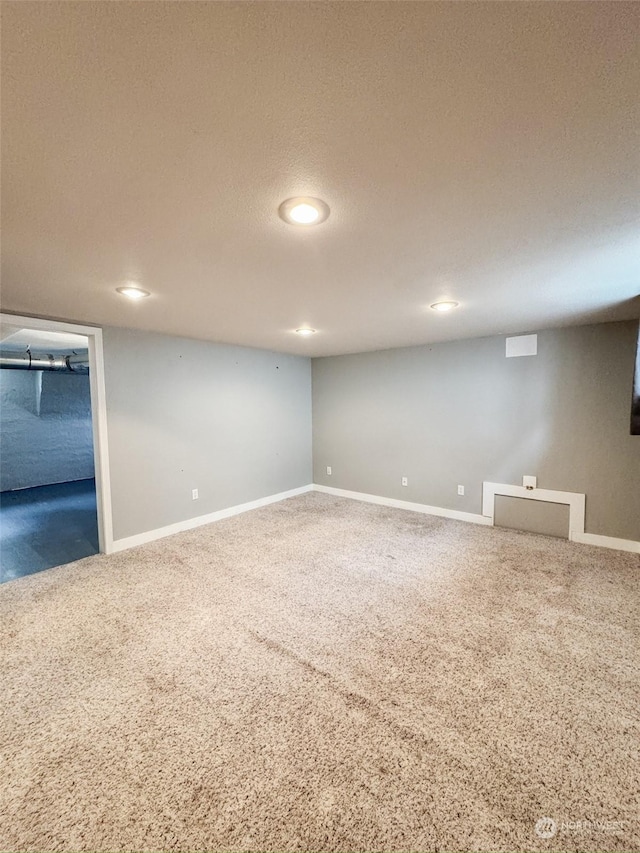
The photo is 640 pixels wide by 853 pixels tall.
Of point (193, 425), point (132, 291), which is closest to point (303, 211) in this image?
point (132, 291)

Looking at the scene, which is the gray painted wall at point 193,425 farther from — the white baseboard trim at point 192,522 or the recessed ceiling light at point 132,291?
the recessed ceiling light at point 132,291

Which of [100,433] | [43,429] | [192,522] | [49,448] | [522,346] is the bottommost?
[192,522]

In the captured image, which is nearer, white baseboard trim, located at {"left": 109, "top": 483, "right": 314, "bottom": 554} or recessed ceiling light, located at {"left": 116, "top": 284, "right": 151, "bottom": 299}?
Result: recessed ceiling light, located at {"left": 116, "top": 284, "right": 151, "bottom": 299}

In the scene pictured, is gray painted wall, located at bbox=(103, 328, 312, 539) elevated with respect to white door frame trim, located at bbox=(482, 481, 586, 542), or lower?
elevated

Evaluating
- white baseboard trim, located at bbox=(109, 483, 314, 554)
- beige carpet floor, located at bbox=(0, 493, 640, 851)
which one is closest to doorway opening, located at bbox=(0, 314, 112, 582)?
white baseboard trim, located at bbox=(109, 483, 314, 554)

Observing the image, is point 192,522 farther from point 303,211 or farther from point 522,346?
point 522,346

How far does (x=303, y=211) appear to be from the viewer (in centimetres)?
137

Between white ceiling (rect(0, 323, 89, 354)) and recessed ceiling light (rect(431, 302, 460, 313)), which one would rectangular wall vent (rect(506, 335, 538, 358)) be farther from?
white ceiling (rect(0, 323, 89, 354))

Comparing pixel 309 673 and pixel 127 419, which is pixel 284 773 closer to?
pixel 309 673

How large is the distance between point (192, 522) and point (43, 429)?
471cm

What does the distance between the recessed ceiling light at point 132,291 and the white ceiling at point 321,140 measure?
169mm

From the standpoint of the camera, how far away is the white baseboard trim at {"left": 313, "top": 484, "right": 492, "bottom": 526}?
4.25 meters

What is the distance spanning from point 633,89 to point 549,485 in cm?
368

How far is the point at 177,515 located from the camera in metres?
3.98
